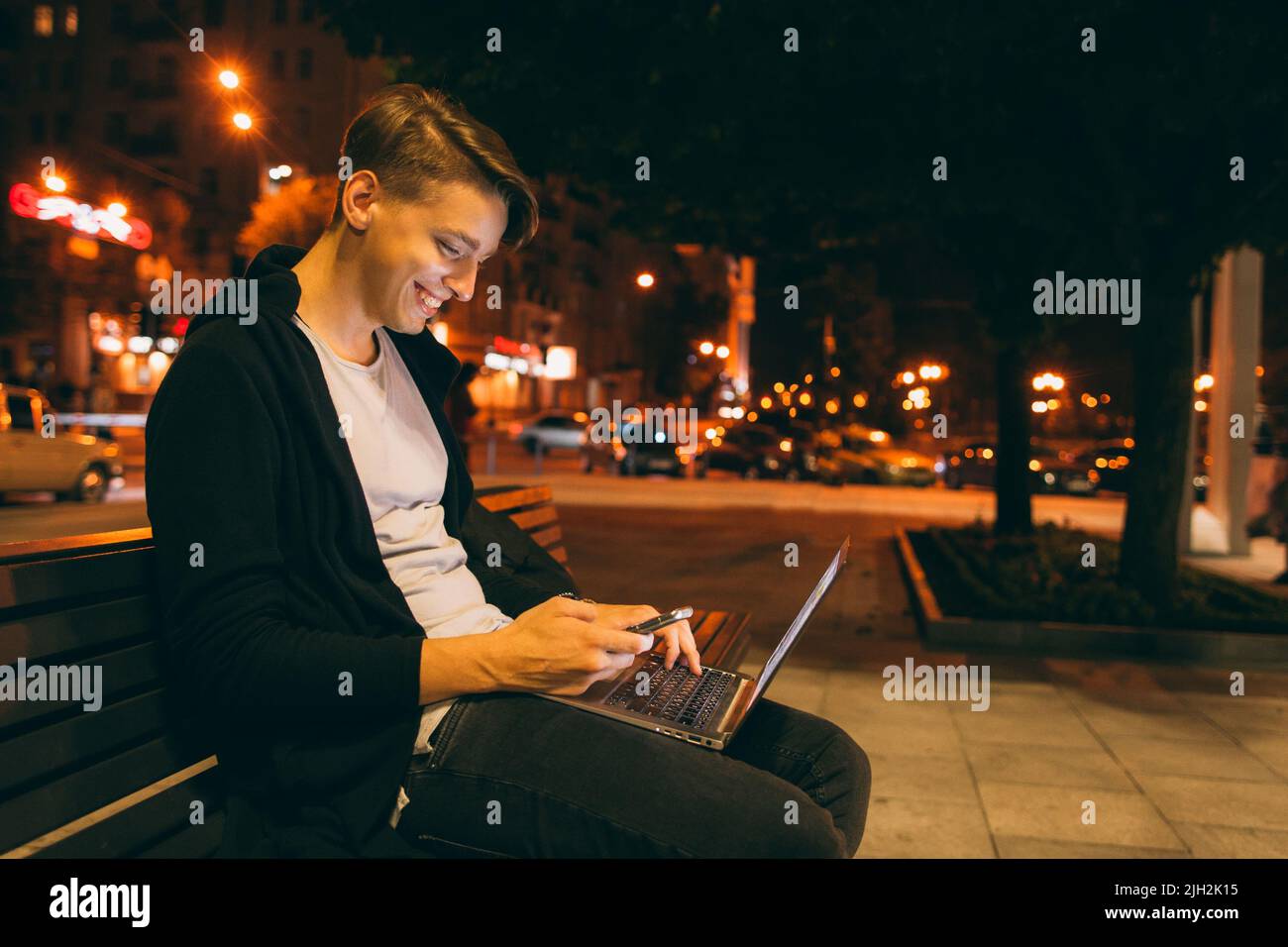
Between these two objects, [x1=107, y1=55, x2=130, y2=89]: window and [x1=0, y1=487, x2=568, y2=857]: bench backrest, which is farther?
[x1=107, y1=55, x2=130, y2=89]: window

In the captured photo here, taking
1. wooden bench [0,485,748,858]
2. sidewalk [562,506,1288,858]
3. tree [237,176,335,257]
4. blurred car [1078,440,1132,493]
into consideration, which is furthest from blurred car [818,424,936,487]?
wooden bench [0,485,748,858]

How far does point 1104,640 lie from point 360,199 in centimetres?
632

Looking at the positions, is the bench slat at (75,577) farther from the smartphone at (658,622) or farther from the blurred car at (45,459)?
the blurred car at (45,459)

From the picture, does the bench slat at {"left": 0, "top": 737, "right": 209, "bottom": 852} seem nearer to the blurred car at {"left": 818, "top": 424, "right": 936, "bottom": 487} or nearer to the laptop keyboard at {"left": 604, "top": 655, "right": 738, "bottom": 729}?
the laptop keyboard at {"left": 604, "top": 655, "right": 738, "bottom": 729}

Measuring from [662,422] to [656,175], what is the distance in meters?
20.8

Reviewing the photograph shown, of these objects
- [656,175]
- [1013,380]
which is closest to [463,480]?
[656,175]

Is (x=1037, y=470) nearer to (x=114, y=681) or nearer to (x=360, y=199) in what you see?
(x=360, y=199)

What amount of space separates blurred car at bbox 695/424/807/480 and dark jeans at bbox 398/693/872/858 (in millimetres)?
26878

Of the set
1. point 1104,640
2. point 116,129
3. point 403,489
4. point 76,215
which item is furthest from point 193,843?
point 116,129

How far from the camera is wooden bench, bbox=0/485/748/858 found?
175cm

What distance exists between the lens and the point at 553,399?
69188 millimetres

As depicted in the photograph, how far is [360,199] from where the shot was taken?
6.52 feet

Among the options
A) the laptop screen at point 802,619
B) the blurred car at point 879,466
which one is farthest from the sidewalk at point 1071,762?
the blurred car at point 879,466
